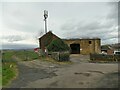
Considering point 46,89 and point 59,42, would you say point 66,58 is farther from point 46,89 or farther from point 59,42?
point 46,89

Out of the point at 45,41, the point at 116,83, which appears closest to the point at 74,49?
the point at 45,41

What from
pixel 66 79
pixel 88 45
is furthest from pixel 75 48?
pixel 66 79

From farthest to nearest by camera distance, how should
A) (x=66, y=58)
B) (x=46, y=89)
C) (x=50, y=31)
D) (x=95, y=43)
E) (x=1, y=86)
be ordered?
(x=95, y=43)
(x=50, y=31)
(x=66, y=58)
(x=1, y=86)
(x=46, y=89)

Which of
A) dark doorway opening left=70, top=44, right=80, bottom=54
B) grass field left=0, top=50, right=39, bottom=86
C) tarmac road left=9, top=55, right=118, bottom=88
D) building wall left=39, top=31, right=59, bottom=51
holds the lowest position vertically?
tarmac road left=9, top=55, right=118, bottom=88

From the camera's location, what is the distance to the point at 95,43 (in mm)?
48781

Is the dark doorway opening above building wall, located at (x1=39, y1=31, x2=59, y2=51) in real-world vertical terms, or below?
below

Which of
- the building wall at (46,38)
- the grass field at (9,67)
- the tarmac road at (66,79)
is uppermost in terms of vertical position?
the building wall at (46,38)

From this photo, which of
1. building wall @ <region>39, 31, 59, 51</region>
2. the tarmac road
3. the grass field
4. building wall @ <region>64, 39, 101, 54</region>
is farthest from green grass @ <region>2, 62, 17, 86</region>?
building wall @ <region>64, 39, 101, 54</region>

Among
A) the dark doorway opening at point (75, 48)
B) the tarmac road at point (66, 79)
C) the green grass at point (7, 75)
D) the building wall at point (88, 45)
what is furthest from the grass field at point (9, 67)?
the dark doorway opening at point (75, 48)

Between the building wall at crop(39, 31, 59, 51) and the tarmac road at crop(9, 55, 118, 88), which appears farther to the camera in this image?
the building wall at crop(39, 31, 59, 51)

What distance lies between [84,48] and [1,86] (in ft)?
127

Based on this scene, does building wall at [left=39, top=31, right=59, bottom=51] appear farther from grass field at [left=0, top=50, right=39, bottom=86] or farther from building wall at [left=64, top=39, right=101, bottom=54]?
grass field at [left=0, top=50, right=39, bottom=86]

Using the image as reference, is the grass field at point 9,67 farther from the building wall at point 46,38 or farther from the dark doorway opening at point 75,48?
the dark doorway opening at point 75,48

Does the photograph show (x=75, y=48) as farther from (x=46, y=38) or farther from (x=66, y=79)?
(x=66, y=79)
